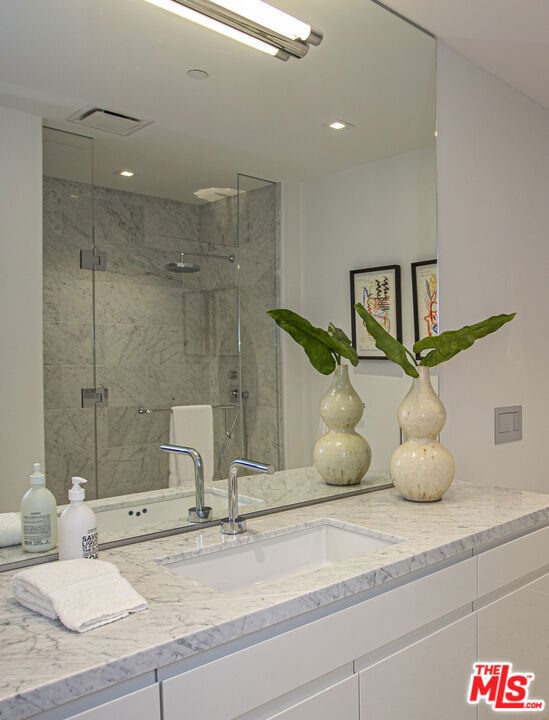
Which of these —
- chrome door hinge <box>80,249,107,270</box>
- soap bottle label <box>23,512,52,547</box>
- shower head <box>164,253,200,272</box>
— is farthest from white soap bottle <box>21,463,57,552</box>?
shower head <box>164,253,200,272</box>

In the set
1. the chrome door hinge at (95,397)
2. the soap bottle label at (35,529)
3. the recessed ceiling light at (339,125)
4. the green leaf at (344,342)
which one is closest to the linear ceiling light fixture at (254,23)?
the recessed ceiling light at (339,125)

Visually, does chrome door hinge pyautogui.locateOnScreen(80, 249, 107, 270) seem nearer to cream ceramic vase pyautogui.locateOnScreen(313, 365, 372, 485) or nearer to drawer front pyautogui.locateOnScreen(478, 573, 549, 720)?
cream ceramic vase pyautogui.locateOnScreen(313, 365, 372, 485)

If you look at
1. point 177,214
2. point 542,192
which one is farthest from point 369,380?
point 542,192

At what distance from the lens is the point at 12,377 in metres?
1.35

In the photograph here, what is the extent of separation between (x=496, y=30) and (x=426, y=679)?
197cm

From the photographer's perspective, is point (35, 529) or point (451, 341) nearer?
point (35, 529)

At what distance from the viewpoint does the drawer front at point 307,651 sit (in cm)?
102

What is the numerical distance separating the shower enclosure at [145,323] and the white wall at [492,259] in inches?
29.4

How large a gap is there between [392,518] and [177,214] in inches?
38.8

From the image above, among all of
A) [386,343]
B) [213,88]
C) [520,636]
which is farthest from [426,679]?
[213,88]

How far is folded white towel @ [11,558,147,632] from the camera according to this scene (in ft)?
3.41

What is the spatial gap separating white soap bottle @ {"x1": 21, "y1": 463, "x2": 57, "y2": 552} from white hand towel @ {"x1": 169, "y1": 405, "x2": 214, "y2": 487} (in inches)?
13.5

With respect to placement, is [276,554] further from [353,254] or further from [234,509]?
[353,254]

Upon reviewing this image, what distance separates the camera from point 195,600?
1.14 metres
